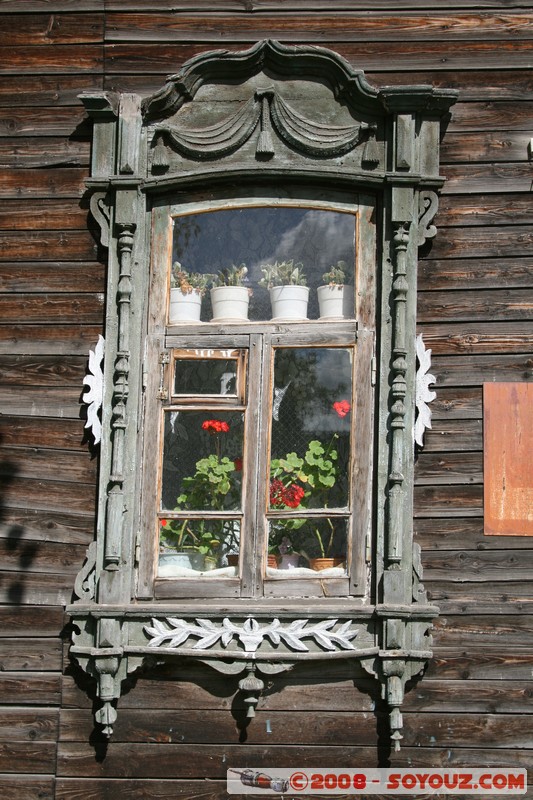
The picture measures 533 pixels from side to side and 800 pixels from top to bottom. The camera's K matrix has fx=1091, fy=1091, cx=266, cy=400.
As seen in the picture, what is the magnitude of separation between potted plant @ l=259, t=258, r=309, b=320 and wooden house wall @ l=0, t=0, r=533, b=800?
1.85 ft

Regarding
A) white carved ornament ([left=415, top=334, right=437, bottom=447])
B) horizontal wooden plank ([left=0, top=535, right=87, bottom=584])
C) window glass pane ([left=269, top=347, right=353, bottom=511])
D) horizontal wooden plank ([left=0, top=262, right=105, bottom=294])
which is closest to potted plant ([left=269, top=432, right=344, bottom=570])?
window glass pane ([left=269, top=347, right=353, bottom=511])

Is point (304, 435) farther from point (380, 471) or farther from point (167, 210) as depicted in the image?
point (167, 210)

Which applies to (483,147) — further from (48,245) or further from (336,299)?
(48,245)

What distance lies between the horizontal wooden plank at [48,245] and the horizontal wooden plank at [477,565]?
2.17 metres

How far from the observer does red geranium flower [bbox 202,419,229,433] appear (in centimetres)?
510

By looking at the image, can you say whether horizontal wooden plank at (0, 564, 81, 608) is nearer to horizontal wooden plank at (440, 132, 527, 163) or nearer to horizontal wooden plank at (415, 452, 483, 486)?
horizontal wooden plank at (415, 452, 483, 486)

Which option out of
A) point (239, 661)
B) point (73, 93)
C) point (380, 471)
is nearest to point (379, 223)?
point (380, 471)

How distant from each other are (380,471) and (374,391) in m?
0.37

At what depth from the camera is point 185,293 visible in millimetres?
5223

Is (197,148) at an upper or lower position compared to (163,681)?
upper

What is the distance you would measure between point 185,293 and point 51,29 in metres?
1.52

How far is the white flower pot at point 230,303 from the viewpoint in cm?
517

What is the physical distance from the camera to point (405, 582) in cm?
484

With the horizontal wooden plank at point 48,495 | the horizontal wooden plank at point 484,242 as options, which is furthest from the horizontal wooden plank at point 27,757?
the horizontal wooden plank at point 484,242
